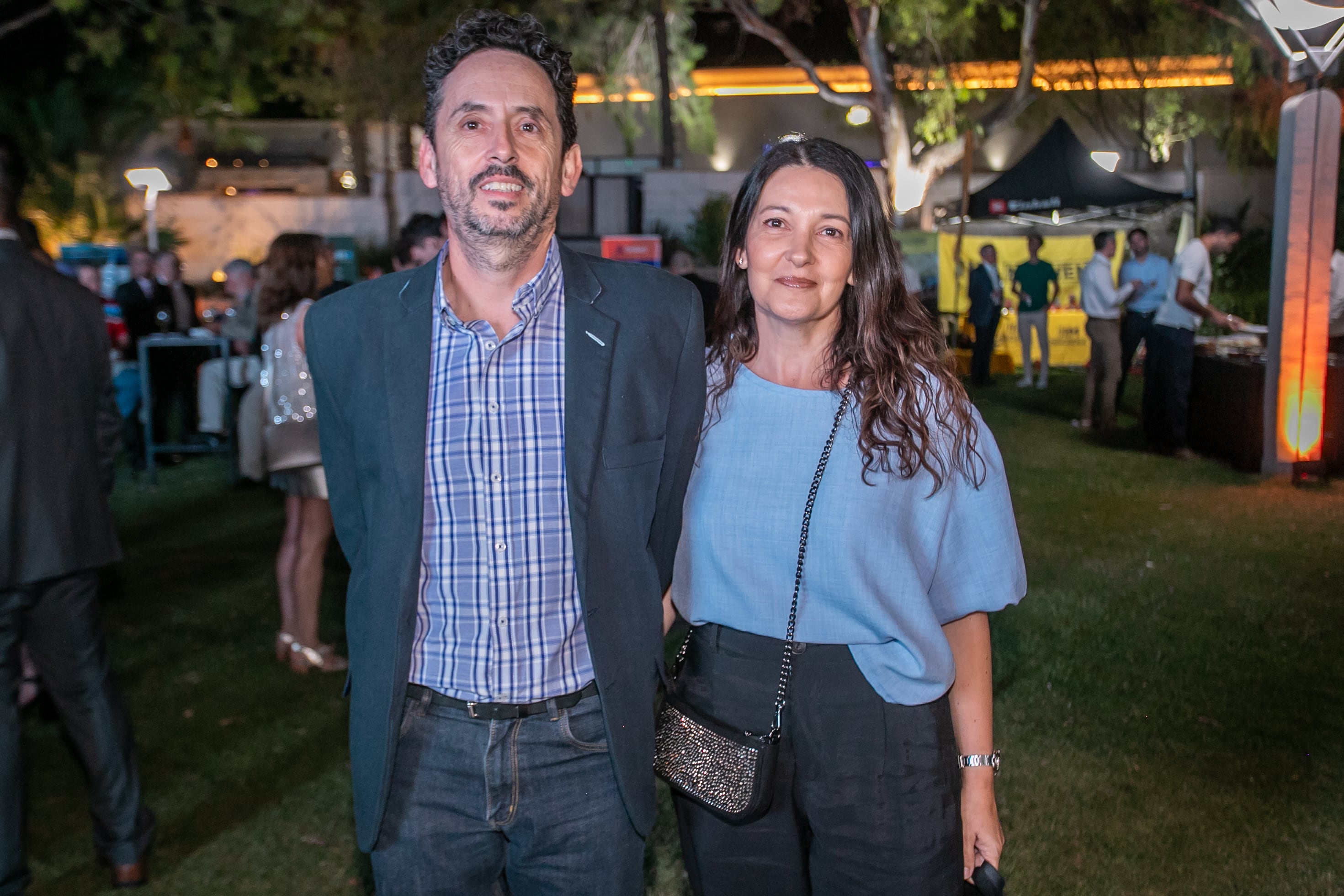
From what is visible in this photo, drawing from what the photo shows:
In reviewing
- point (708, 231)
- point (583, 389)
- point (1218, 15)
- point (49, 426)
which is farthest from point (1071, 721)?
point (1218, 15)

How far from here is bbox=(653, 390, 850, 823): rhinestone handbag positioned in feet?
6.86

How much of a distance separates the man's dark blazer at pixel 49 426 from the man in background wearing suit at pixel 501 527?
72.6 inches

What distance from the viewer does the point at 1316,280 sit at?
948cm

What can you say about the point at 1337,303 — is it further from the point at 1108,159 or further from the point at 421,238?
the point at 1108,159

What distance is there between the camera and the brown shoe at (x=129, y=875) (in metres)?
3.81

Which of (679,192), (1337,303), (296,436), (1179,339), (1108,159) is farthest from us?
(1108,159)

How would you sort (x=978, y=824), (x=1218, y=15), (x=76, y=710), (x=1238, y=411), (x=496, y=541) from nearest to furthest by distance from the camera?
(x=496, y=541) → (x=978, y=824) → (x=76, y=710) → (x=1238, y=411) → (x=1218, y=15)

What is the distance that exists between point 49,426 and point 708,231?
19.3 metres

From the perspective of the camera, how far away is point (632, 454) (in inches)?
81.3

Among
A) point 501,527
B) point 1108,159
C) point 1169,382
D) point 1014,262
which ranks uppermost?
point 1108,159

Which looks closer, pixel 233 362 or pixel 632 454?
pixel 632 454

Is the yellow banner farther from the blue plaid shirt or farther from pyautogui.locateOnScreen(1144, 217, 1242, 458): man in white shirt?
the blue plaid shirt

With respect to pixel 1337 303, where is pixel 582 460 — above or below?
above

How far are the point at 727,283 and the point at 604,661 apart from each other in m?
0.91
